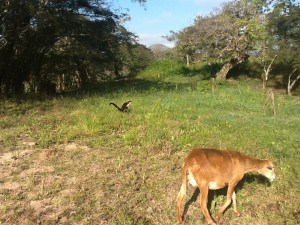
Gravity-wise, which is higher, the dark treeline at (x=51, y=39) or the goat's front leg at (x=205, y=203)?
the dark treeline at (x=51, y=39)

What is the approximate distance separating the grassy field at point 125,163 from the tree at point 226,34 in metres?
14.5

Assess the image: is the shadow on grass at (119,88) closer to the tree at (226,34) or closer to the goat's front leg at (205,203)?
the tree at (226,34)

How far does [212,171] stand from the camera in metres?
5.61

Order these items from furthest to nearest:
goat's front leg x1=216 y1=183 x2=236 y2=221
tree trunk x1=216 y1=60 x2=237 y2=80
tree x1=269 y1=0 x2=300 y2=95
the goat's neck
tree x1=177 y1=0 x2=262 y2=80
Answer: tree trunk x1=216 y1=60 x2=237 y2=80 < tree x1=177 y1=0 x2=262 y2=80 < tree x1=269 y1=0 x2=300 y2=95 < the goat's neck < goat's front leg x1=216 y1=183 x2=236 y2=221

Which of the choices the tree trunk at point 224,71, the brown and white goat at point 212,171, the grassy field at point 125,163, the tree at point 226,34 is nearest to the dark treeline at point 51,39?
the grassy field at point 125,163

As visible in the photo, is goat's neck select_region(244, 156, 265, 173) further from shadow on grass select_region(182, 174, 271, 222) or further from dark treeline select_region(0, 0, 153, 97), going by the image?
dark treeline select_region(0, 0, 153, 97)

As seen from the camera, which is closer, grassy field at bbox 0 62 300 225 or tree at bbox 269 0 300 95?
grassy field at bbox 0 62 300 225

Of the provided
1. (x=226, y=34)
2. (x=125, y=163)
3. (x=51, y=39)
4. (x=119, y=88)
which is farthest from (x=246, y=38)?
(x=125, y=163)

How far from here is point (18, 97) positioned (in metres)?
14.5

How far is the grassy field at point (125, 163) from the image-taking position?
6.08 m

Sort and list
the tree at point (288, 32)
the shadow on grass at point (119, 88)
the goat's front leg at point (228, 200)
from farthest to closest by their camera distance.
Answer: the tree at point (288, 32) → the shadow on grass at point (119, 88) → the goat's front leg at point (228, 200)

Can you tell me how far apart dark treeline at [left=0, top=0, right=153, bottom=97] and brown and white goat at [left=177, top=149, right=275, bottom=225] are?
30.5 ft

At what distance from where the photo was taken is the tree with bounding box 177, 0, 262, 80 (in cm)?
2503

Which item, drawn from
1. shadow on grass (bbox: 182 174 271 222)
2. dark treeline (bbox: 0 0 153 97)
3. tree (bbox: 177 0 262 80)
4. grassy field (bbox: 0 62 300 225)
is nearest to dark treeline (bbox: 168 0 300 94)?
tree (bbox: 177 0 262 80)
